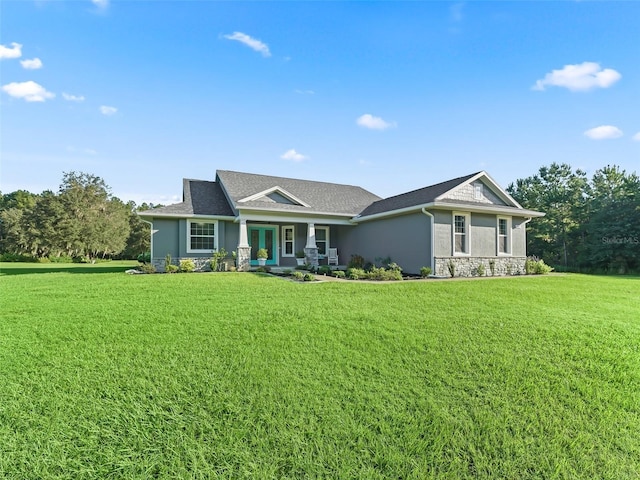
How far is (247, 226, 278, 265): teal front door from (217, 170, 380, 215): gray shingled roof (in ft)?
5.23

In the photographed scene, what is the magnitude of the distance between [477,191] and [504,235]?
2.59 m

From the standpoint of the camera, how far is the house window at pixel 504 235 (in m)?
14.8

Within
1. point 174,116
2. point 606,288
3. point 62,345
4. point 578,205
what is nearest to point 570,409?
point 62,345

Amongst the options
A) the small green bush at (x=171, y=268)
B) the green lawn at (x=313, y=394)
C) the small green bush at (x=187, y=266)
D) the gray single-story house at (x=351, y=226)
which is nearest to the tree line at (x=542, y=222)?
the gray single-story house at (x=351, y=226)

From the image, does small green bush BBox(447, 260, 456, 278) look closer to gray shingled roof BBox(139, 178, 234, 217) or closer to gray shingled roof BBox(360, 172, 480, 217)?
gray shingled roof BBox(360, 172, 480, 217)

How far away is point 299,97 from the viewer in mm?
12992

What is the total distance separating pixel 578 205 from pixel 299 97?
80.4 feet

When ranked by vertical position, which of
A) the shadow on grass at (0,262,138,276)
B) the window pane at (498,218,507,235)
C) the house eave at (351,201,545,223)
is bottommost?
the shadow on grass at (0,262,138,276)

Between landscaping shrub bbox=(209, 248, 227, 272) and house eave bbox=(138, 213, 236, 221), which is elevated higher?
house eave bbox=(138, 213, 236, 221)

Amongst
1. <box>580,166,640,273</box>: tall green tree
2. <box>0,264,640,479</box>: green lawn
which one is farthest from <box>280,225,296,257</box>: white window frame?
<box>580,166,640,273</box>: tall green tree

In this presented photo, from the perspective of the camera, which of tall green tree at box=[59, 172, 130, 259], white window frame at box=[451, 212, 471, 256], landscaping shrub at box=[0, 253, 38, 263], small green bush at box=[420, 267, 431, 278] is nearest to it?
small green bush at box=[420, 267, 431, 278]

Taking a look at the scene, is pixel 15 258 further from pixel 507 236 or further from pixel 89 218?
pixel 507 236

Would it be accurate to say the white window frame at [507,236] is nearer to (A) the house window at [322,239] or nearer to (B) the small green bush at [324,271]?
(B) the small green bush at [324,271]

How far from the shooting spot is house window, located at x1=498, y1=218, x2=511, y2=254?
1480 cm
